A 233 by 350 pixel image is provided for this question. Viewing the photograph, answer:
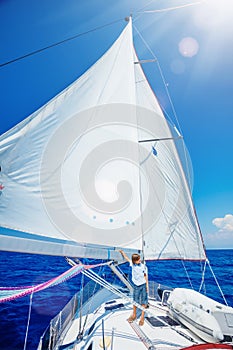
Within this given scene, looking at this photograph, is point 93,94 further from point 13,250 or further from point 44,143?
point 13,250

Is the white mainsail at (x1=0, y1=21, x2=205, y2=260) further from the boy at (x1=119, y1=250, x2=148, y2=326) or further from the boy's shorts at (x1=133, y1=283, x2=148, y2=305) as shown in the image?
the boy's shorts at (x1=133, y1=283, x2=148, y2=305)

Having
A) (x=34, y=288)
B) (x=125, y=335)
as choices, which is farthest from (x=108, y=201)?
(x=125, y=335)

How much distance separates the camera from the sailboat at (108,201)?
3344 millimetres

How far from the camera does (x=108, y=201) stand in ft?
14.6

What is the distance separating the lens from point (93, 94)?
5.16 meters

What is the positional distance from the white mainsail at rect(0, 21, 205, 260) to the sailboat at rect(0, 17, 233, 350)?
22 millimetres

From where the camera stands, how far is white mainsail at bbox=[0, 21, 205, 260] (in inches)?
130

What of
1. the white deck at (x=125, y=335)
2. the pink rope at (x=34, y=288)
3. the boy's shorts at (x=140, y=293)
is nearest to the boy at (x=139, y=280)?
the boy's shorts at (x=140, y=293)

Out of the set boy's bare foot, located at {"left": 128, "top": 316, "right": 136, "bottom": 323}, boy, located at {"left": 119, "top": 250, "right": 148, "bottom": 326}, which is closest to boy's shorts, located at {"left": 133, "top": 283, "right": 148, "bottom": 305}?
boy, located at {"left": 119, "top": 250, "right": 148, "bottom": 326}

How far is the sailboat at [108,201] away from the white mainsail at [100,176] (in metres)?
0.02

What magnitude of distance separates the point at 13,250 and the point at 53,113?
9.57 feet

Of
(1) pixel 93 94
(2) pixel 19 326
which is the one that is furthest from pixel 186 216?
(2) pixel 19 326

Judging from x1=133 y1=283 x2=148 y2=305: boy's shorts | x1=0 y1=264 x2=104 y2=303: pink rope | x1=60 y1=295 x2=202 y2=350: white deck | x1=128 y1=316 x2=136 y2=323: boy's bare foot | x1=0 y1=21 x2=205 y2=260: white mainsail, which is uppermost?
x1=0 y1=21 x2=205 y2=260: white mainsail

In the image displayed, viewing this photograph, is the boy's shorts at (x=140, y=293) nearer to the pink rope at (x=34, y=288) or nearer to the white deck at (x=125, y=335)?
the white deck at (x=125, y=335)
